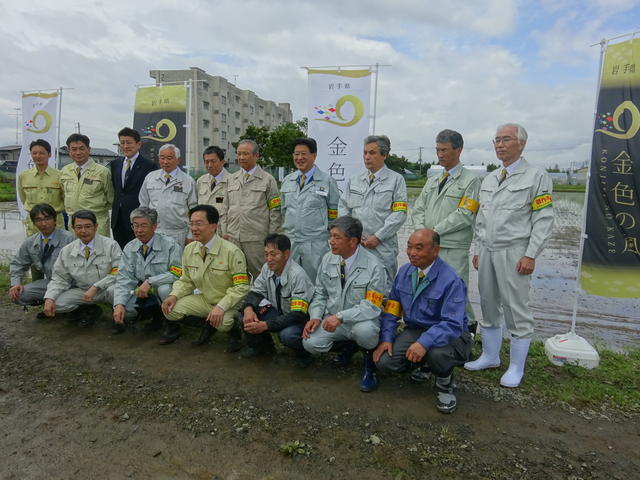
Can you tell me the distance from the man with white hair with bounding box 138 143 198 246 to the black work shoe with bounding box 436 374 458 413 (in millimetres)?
3136

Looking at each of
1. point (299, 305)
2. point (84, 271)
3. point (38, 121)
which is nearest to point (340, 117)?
point (299, 305)

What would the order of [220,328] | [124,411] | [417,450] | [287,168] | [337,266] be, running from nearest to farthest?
[417,450], [124,411], [337,266], [220,328], [287,168]

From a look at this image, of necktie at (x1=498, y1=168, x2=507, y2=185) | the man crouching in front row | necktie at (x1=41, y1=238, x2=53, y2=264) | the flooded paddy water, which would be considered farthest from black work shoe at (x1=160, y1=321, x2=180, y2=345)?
the flooded paddy water

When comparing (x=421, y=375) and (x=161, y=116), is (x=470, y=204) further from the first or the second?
(x=161, y=116)

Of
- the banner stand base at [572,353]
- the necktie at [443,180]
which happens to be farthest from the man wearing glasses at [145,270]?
the banner stand base at [572,353]

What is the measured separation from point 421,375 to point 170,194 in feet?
10.4

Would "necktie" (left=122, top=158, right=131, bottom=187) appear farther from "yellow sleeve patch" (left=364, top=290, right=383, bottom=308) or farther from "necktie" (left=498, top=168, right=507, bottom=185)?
"necktie" (left=498, top=168, right=507, bottom=185)

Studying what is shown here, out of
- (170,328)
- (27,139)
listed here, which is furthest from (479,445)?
(27,139)

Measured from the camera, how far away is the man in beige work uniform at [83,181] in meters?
4.92

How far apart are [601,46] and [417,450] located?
145 inches

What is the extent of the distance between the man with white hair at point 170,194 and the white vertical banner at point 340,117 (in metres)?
1.64

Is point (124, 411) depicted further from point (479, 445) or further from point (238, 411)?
point (479, 445)

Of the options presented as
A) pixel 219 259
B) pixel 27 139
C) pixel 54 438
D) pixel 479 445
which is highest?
pixel 27 139

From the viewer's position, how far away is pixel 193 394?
303 cm
